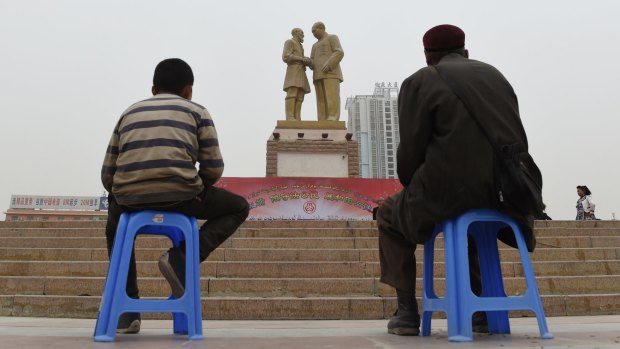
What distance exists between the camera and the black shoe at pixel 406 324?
6.49 feet

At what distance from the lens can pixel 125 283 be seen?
1.80 m

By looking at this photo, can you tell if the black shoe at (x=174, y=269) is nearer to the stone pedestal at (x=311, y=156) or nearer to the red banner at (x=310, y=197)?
the red banner at (x=310, y=197)

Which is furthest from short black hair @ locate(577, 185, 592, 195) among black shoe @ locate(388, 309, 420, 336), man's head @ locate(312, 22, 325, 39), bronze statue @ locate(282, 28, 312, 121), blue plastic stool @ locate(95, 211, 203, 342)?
blue plastic stool @ locate(95, 211, 203, 342)

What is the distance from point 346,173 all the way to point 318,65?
11.4ft

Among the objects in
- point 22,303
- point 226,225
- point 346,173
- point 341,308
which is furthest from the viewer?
point 346,173

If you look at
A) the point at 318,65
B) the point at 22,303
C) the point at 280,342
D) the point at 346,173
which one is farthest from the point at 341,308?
the point at 318,65

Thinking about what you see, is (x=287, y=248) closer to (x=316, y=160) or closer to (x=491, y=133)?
(x=491, y=133)

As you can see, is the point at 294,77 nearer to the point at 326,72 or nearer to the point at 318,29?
the point at 326,72

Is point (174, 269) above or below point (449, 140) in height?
below

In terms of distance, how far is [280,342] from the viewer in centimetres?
169

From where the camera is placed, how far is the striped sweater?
6.30 ft

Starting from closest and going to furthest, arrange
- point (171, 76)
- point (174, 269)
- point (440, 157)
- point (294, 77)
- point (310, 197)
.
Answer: point (440, 157) < point (174, 269) < point (171, 76) < point (310, 197) < point (294, 77)

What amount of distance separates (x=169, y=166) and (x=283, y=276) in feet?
→ 8.72

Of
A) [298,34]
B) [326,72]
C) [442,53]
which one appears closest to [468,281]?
[442,53]
